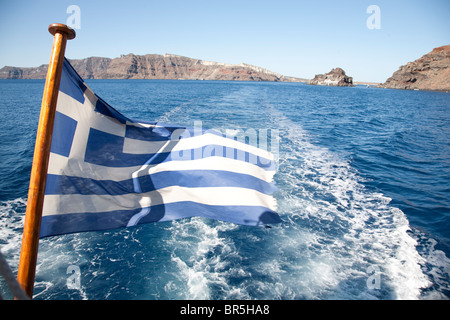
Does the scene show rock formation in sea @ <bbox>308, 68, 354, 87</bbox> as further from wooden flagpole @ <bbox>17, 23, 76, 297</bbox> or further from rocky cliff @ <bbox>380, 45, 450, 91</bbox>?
wooden flagpole @ <bbox>17, 23, 76, 297</bbox>

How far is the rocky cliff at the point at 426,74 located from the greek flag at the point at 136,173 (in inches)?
5648

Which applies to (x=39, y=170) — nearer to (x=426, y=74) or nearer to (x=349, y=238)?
(x=349, y=238)

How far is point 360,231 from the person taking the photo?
6.41m

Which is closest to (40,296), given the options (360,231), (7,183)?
(7,183)

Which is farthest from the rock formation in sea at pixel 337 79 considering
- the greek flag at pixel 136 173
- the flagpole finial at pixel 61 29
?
the flagpole finial at pixel 61 29

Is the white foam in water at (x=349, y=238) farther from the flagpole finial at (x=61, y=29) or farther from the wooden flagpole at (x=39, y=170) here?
the flagpole finial at (x=61, y=29)

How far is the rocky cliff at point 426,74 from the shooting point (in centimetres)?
10544

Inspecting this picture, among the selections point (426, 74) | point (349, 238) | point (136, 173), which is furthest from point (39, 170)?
point (426, 74)

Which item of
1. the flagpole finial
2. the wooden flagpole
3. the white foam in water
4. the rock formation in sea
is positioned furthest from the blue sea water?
the rock formation in sea

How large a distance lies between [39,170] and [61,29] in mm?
1434

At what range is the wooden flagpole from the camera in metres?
1.99

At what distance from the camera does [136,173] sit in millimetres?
3977

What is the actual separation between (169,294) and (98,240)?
9.30ft

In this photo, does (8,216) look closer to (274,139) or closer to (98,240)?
(98,240)
